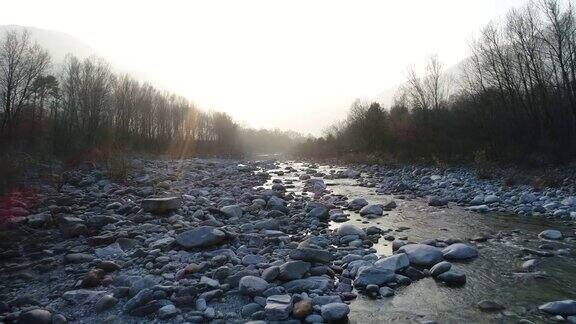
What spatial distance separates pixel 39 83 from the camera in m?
31.6

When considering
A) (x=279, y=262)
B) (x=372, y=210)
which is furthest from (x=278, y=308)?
(x=372, y=210)

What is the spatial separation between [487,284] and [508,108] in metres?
25.4

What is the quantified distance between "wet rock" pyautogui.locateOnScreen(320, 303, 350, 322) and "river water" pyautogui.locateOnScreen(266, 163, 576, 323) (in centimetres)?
18

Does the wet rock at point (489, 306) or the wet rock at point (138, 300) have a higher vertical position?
the wet rock at point (138, 300)

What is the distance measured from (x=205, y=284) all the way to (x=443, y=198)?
12610 mm

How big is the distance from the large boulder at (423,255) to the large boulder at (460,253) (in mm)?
390

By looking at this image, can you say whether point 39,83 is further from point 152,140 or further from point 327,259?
point 327,259

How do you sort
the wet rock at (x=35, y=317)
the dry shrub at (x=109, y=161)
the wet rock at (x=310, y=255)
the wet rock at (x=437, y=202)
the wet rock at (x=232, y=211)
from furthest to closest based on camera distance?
the dry shrub at (x=109, y=161) → the wet rock at (x=437, y=202) → the wet rock at (x=232, y=211) → the wet rock at (x=310, y=255) → the wet rock at (x=35, y=317)

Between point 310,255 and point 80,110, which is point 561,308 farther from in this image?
point 80,110

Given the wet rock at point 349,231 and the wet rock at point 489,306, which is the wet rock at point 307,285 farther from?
the wet rock at point 349,231

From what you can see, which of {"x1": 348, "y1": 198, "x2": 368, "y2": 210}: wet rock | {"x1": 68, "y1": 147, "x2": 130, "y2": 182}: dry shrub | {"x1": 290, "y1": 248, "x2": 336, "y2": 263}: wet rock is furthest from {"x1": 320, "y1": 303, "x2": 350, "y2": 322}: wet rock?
{"x1": 68, "y1": 147, "x2": 130, "y2": 182}: dry shrub

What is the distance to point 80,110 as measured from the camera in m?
38.2

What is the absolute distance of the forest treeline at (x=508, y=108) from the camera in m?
23.7

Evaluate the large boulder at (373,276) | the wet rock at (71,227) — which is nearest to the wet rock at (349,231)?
the large boulder at (373,276)
